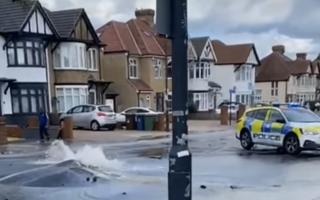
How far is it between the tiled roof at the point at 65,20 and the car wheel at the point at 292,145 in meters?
23.4

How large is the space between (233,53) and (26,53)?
112 ft

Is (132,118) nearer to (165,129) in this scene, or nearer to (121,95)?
(165,129)

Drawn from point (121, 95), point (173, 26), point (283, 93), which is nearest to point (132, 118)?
point (121, 95)

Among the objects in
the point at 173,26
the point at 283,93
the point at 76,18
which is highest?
the point at 76,18

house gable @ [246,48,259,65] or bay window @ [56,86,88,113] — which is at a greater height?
house gable @ [246,48,259,65]

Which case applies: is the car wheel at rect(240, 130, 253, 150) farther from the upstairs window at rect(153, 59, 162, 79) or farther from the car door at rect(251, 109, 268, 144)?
the upstairs window at rect(153, 59, 162, 79)

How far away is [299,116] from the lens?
17.6 m

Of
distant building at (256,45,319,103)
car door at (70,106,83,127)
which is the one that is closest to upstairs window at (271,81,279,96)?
distant building at (256,45,319,103)

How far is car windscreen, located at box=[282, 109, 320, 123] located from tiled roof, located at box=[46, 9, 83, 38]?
74.9ft

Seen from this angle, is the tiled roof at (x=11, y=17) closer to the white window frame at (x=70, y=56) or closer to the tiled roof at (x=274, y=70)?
the white window frame at (x=70, y=56)

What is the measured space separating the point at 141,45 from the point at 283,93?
3029cm

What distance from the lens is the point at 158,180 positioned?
39.0ft

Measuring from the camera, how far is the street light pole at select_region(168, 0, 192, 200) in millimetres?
4051

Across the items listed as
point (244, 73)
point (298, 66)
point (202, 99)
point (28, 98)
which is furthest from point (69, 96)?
point (298, 66)
